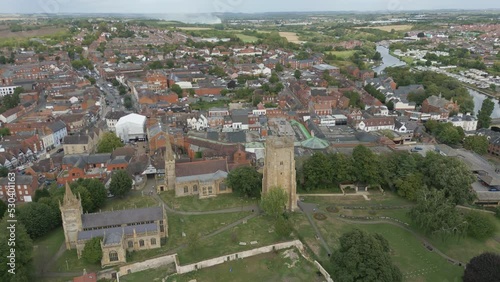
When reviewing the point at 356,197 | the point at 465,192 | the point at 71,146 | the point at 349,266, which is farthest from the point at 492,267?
the point at 71,146

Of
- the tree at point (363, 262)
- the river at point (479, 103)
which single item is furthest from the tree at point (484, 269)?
the river at point (479, 103)

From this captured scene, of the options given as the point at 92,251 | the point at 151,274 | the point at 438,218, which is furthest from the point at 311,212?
the point at 92,251

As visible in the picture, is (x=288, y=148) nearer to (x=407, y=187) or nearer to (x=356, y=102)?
(x=407, y=187)

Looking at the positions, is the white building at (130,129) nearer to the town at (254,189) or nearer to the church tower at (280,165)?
the town at (254,189)

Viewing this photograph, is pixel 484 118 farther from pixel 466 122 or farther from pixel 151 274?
pixel 151 274

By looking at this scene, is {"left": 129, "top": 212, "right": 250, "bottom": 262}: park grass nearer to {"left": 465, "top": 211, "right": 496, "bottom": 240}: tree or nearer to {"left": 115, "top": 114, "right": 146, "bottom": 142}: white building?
{"left": 465, "top": 211, "right": 496, "bottom": 240}: tree

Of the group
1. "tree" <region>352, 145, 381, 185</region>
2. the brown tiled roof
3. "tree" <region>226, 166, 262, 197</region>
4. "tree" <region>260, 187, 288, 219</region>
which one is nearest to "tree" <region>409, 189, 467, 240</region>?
"tree" <region>352, 145, 381, 185</region>
